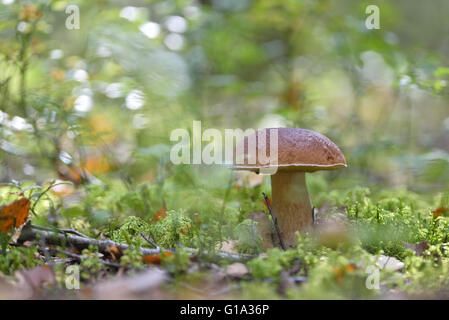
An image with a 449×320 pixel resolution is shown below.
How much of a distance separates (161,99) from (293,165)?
5.76ft

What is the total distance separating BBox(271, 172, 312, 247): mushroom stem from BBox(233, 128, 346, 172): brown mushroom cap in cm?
17

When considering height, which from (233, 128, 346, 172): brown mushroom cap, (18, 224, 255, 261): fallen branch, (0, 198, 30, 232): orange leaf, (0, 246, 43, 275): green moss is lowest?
(0, 246, 43, 275): green moss

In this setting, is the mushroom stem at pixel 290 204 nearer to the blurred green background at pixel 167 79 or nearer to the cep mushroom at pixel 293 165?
the cep mushroom at pixel 293 165

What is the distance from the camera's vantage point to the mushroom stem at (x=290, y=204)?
7.09 feet

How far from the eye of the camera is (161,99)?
3.21 meters

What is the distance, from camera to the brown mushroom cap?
1.92 metres

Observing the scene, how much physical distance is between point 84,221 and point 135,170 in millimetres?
2086

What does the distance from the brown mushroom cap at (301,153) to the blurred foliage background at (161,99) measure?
0.34 meters

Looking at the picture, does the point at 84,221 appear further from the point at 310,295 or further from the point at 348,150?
the point at 348,150

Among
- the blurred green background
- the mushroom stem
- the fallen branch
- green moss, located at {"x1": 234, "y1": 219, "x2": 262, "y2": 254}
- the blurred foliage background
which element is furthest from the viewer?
the blurred green background

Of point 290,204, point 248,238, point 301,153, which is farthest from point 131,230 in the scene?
point 301,153

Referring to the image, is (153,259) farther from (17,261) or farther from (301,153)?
(301,153)

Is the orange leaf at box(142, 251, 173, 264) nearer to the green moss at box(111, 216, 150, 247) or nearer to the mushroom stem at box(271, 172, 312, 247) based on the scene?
the green moss at box(111, 216, 150, 247)

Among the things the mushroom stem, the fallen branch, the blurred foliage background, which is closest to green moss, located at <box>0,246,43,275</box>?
the fallen branch
